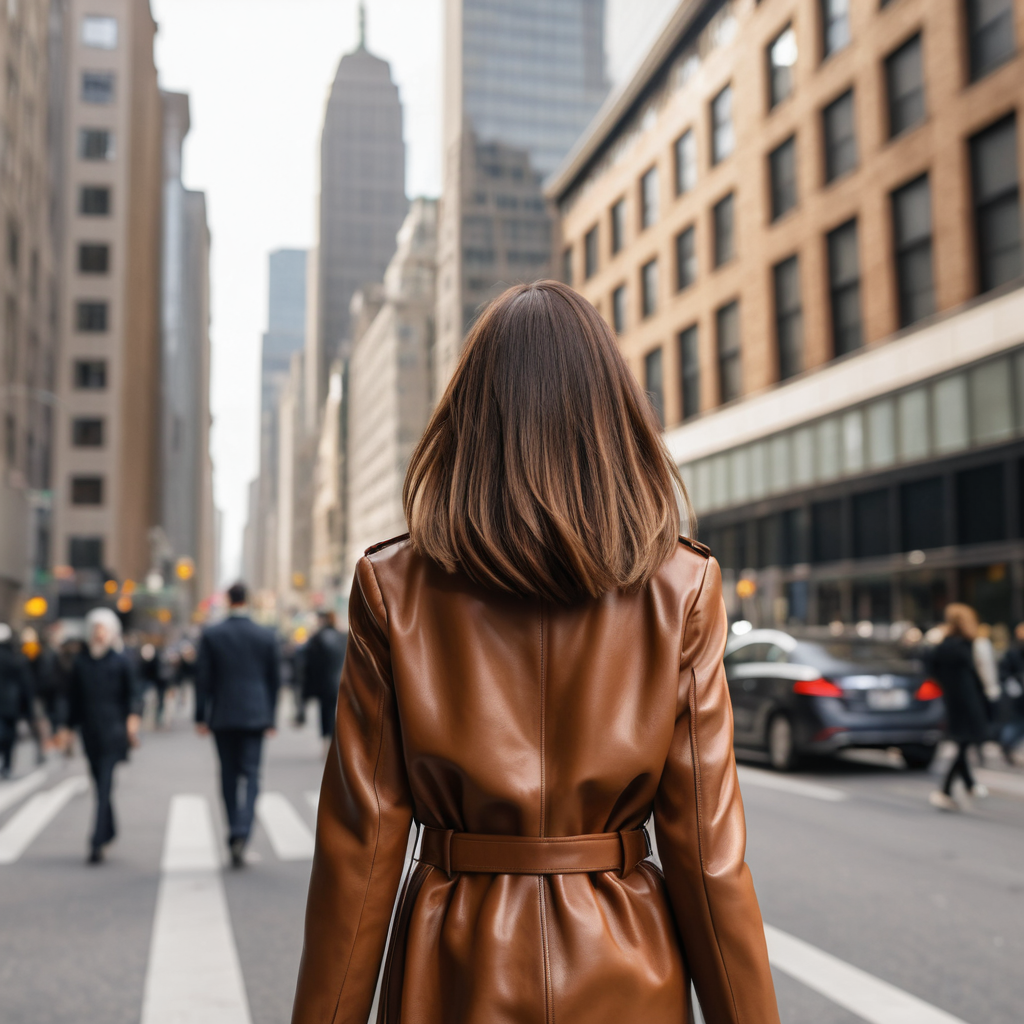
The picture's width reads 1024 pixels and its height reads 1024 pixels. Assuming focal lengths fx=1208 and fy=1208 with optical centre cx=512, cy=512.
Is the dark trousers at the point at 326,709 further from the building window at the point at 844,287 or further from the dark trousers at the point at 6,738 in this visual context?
the building window at the point at 844,287

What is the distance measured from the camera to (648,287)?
4053cm

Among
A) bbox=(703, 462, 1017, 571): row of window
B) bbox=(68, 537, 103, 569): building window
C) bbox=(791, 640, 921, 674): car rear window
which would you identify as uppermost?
bbox=(68, 537, 103, 569): building window

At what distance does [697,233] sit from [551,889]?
35.9 m

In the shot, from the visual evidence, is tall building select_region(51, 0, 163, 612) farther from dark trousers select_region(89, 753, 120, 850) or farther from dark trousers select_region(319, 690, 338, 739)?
dark trousers select_region(89, 753, 120, 850)

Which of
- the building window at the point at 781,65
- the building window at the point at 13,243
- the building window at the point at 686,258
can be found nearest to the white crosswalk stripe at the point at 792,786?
the building window at the point at 781,65

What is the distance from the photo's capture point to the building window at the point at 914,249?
2516 cm

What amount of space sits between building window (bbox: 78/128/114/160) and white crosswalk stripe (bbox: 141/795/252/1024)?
86.9 meters

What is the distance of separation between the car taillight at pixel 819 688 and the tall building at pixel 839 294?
9.76 metres

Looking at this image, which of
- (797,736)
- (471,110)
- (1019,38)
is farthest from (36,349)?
(471,110)

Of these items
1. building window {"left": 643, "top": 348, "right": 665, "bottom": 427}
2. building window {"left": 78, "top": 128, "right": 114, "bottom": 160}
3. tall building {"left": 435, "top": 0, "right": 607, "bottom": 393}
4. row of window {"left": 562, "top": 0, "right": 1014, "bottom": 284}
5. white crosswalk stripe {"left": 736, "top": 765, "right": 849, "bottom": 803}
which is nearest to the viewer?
white crosswalk stripe {"left": 736, "top": 765, "right": 849, "bottom": 803}

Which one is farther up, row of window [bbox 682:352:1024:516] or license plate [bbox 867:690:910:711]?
row of window [bbox 682:352:1024:516]

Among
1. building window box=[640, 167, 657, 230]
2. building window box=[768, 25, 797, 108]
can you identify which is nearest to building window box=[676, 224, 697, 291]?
building window box=[640, 167, 657, 230]

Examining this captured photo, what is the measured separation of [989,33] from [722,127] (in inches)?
504

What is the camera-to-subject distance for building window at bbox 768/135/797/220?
102 feet
